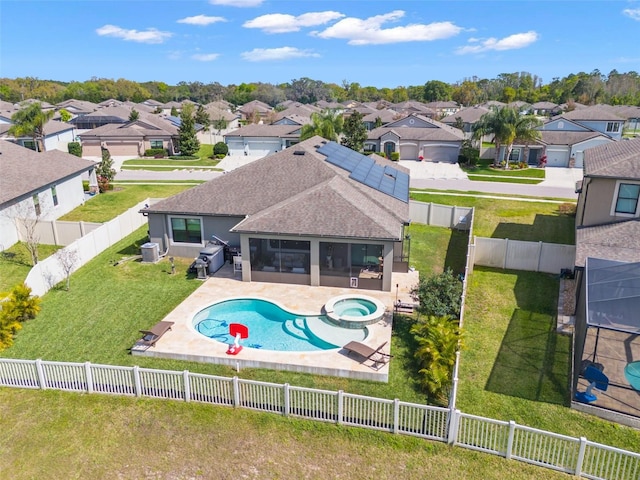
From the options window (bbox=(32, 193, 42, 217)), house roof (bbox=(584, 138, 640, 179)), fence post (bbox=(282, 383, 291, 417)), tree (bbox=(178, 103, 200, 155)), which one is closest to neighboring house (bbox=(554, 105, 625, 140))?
house roof (bbox=(584, 138, 640, 179))

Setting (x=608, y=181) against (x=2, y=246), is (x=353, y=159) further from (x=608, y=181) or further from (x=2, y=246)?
(x=2, y=246)

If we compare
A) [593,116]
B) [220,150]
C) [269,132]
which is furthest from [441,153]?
[593,116]

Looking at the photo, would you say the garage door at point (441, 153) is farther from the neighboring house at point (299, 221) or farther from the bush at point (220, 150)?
the neighboring house at point (299, 221)

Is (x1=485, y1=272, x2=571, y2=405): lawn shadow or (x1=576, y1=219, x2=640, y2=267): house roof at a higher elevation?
(x1=576, y1=219, x2=640, y2=267): house roof

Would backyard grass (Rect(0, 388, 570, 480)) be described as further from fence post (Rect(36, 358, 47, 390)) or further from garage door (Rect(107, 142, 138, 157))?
garage door (Rect(107, 142, 138, 157))

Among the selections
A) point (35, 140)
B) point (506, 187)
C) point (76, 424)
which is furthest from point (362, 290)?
point (35, 140)

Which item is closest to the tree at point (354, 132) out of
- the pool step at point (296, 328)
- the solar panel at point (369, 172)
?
the solar panel at point (369, 172)
